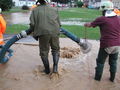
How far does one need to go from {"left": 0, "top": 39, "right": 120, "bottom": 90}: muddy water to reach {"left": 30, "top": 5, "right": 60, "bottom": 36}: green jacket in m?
1.00

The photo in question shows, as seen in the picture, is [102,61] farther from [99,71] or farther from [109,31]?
[109,31]

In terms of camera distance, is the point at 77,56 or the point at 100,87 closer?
the point at 100,87

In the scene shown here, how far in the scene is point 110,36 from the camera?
5570mm

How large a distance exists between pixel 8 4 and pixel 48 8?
32897mm

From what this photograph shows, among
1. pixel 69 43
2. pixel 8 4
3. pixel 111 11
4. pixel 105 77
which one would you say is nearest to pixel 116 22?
pixel 111 11

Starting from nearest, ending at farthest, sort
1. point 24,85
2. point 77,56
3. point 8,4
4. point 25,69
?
point 24,85, point 25,69, point 77,56, point 8,4

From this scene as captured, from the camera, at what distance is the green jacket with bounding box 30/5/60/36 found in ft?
18.6

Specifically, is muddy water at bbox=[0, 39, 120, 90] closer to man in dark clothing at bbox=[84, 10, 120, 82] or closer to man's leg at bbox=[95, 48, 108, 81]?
man's leg at bbox=[95, 48, 108, 81]

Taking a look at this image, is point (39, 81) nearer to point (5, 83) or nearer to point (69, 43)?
point (5, 83)

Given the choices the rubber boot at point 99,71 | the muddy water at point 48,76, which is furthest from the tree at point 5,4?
the rubber boot at point 99,71

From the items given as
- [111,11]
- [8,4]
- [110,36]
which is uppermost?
[111,11]

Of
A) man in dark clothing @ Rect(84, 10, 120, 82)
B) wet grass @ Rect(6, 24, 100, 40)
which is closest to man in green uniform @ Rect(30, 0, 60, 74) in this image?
man in dark clothing @ Rect(84, 10, 120, 82)

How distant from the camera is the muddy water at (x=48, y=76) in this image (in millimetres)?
5562

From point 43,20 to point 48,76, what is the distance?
48.9 inches
